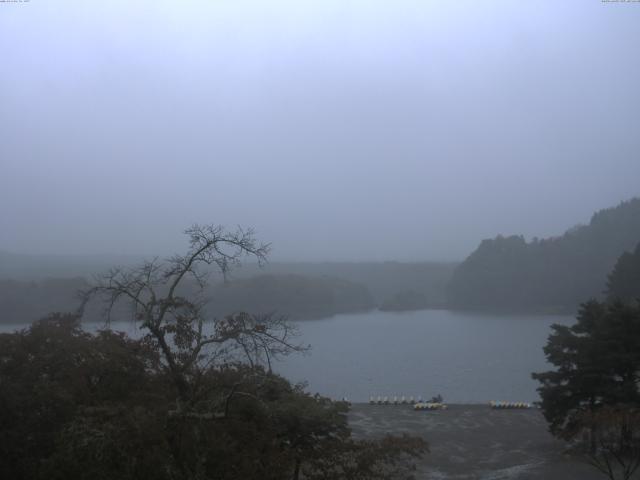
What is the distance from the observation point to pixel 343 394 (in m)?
22.1

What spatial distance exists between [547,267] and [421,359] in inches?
1362

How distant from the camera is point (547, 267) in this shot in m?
60.0

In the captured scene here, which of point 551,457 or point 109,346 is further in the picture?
point 551,457

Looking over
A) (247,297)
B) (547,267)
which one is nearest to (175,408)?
(247,297)

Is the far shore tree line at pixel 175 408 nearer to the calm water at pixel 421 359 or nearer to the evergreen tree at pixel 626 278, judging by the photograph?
the calm water at pixel 421 359

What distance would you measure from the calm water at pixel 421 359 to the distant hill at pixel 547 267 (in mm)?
11283

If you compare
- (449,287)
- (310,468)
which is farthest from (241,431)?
(449,287)

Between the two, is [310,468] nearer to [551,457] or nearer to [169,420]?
[169,420]

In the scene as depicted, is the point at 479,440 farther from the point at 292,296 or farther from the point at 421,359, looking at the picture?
the point at 292,296

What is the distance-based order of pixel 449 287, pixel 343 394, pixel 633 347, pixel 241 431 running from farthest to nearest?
1. pixel 449 287
2. pixel 343 394
3. pixel 633 347
4. pixel 241 431

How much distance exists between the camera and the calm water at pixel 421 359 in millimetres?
23156

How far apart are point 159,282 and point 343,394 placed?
55.6 ft

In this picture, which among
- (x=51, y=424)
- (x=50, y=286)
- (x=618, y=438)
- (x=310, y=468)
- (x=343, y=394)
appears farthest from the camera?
(x=50, y=286)

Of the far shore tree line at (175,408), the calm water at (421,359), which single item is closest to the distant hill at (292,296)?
the calm water at (421,359)
